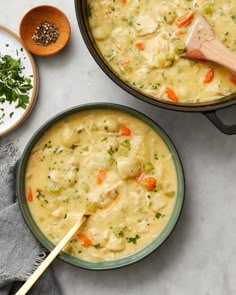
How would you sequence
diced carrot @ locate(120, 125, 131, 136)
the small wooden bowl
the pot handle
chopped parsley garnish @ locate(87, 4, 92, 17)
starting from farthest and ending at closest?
1. the small wooden bowl
2. diced carrot @ locate(120, 125, 131, 136)
3. chopped parsley garnish @ locate(87, 4, 92, 17)
4. the pot handle

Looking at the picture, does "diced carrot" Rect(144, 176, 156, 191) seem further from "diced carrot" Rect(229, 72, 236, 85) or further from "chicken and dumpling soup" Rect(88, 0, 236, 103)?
"diced carrot" Rect(229, 72, 236, 85)

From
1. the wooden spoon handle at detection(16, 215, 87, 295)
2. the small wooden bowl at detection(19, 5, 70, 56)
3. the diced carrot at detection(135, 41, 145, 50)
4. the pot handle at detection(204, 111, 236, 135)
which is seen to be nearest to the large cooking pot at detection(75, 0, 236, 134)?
the pot handle at detection(204, 111, 236, 135)

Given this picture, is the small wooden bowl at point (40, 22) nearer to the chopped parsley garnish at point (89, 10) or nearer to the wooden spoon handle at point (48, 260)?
the chopped parsley garnish at point (89, 10)

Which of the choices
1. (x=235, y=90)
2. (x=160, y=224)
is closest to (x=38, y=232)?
(x=160, y=224)

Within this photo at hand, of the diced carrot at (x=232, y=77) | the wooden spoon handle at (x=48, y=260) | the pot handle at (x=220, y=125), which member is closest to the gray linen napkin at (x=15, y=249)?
the wooden spoon handle at (x=48, y=260)

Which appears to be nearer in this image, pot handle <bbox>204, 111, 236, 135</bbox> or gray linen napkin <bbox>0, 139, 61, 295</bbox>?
pot handle <bbox>204, 111, 236, 135</bbox>

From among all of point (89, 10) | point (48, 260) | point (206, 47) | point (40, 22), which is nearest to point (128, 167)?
point (48, 260)

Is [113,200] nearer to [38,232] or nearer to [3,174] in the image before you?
[38,232]
